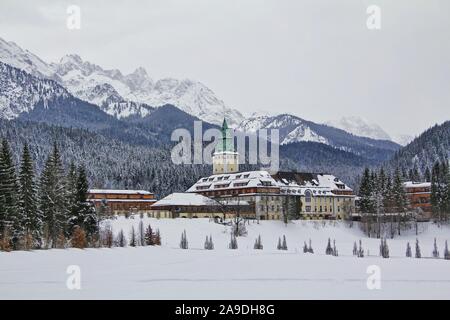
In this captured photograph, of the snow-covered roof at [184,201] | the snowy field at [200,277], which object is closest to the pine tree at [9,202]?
the snowy field at [200,277]

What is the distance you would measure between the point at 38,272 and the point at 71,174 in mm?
45245

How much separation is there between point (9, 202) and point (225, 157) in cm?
12764

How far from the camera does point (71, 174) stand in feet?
259

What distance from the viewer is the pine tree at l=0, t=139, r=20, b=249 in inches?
2440

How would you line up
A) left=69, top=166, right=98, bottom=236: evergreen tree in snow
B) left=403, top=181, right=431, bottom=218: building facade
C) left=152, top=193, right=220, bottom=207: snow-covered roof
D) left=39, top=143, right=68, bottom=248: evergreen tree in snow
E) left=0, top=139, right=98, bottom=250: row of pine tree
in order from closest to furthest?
left=0, top=139, right=98, bottom=250: row of pine tree
left=39, top=143, right=68, bottom=248: evergreen tree in snow
left=69, top=166, right=98, bottom=236: evergreen tree in snow
left=152, top=193, right=220, bottom=207: snow-covered roof
left=403, top=181, right=431, bottom=218: building facade

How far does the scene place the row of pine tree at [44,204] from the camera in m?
63.5

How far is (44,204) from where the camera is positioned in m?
72.4

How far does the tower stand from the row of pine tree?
111m

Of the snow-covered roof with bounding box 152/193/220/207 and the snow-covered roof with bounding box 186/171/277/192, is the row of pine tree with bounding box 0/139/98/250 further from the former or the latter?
the snow-covered roof with bounding box 186/171/277/192

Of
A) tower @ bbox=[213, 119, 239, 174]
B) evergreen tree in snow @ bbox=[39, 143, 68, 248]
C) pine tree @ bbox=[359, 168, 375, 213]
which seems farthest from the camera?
tower @ bbox=[213, 119, 239, 174]

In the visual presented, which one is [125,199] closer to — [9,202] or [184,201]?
[184,201]

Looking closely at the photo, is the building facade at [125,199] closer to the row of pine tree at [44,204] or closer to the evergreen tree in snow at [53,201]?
the evergreen tree in snow at [53,201]

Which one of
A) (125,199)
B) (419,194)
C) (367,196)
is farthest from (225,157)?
(367,196)

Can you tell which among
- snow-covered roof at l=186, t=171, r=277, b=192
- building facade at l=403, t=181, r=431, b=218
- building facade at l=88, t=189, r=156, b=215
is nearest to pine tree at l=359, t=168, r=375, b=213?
building facade at l=403, t=181, r=431, b=218
